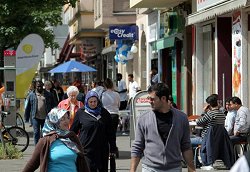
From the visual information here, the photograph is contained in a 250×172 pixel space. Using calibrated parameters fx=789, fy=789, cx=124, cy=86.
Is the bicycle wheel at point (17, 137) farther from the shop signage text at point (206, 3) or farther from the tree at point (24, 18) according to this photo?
the tree at point (24, 18)

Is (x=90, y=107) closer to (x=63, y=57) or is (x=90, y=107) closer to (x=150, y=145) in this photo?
(x=150, y=145)

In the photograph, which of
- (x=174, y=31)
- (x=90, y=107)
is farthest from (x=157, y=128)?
(x=174, y=31)

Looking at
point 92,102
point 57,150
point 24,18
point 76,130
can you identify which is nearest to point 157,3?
point 24,18

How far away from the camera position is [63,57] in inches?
2579

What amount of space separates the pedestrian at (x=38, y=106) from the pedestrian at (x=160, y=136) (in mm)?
10909

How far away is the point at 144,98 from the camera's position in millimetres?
17828

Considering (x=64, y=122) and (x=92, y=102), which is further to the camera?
(x=92, y=102)

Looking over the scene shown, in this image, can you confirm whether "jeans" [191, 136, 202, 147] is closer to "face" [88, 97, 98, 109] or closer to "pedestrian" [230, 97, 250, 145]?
"pedestrian" [230, 97, 250, 145]

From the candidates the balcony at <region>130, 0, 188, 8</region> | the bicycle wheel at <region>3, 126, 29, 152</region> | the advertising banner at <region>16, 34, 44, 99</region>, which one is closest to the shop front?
the balcony at <region>130, 0, 188, 8</region>

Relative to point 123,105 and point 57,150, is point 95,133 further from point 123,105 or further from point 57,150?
point 123,105

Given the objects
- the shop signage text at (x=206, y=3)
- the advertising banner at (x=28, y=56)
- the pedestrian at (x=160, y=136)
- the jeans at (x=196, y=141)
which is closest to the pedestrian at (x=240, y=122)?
the jeans at (x=196, y=141)

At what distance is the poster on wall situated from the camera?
1797 centimetres

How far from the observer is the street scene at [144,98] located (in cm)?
756

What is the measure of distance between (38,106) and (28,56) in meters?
1.48
